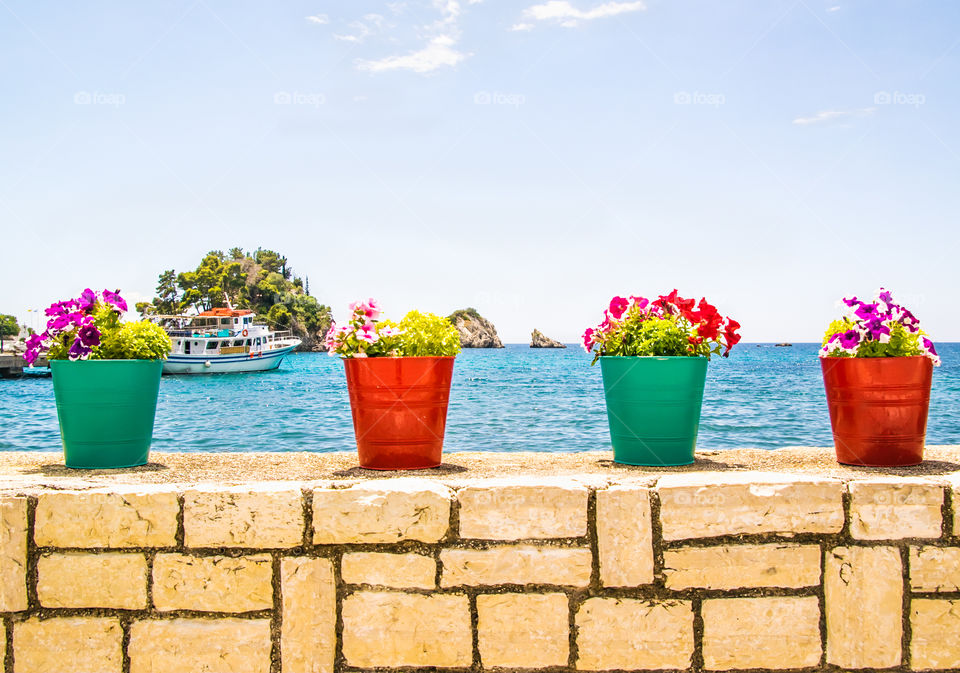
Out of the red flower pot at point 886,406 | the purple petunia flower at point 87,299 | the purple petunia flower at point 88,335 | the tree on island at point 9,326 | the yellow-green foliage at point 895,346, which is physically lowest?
the red flower pot at point 886,406

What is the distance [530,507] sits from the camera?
2.59 metres

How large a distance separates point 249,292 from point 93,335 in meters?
95.7

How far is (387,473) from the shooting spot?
123 inches

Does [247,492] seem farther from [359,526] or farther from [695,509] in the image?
[695,509]

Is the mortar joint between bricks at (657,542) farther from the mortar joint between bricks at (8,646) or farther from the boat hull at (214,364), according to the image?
the boat hull at (214,364)

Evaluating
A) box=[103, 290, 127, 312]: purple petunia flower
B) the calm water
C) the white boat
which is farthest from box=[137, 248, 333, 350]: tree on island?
box=[103, 290, 127, 312]: purple petunia flower

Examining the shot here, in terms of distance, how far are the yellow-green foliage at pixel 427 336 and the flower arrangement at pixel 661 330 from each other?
2.41 feet

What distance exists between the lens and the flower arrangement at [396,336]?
Answer: 10.6 ft

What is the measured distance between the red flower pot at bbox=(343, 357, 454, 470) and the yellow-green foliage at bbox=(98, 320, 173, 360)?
3.46 ft

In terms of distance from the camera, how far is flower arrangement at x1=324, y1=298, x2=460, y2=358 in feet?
10.6

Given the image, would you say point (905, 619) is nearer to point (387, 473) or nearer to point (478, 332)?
point (387, 473)

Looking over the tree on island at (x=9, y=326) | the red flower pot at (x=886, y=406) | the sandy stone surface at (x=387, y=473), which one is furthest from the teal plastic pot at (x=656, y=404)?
the tree on island at (x=9, y=326)

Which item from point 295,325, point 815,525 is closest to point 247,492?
point 815,525

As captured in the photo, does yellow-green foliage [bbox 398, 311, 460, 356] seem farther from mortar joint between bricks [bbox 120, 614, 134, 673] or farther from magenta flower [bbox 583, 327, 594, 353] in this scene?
mortar joint between bricks [bbox 120, 614, 134, 673]
